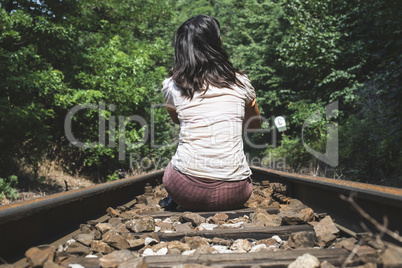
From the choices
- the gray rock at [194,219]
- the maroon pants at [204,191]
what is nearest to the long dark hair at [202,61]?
the maroon pants at [204,191]

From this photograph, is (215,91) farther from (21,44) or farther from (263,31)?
(263,31)

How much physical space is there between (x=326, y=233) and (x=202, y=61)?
1406 mm

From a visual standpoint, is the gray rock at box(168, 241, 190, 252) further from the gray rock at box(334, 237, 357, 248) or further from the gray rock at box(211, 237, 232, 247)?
the gray rock at box(334, 237, 357, 248)

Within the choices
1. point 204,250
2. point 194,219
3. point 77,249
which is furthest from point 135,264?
point 194,219

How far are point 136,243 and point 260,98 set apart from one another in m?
17.2

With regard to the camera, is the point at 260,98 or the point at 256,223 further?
the point at 260,98

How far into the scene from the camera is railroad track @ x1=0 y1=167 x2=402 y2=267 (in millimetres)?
1327

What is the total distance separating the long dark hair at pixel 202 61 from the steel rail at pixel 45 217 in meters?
1.07

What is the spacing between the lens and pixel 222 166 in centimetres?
227

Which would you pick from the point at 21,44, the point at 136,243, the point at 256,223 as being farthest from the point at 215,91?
the point at 21,44

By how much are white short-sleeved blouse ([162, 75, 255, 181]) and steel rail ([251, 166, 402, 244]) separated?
23.4 inches

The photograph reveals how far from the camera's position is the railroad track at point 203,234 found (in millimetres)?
1327

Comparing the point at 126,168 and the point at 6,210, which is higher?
the point at 6,210

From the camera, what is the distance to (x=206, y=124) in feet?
7.46
